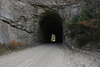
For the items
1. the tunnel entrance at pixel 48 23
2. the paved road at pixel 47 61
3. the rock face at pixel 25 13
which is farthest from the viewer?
the tunnel entrance at pixel 48 23

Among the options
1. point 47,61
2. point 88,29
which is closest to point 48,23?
point 88,29

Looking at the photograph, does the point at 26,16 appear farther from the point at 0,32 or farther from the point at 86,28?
the point at 86,28

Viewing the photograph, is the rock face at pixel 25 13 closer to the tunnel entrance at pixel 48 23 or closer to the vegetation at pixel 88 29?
the tunnel entrance at pixel 48 23

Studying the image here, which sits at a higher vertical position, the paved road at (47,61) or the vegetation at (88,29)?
the vegetation at (88,29)

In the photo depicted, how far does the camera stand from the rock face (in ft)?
22.5

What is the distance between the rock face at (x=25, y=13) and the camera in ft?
22.5

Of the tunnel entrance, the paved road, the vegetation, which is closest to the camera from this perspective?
the paved road

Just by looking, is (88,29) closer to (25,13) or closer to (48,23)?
(25,13)

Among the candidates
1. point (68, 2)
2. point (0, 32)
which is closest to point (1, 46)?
point (0, 32)

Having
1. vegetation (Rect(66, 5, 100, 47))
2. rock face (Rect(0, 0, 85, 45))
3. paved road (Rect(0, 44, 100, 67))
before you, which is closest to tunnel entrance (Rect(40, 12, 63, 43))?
rock face (Rect(0, 0, 85, 45))

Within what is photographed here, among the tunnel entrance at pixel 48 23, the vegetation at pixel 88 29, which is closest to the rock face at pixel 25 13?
the tunnel entrance at pixel 48 23

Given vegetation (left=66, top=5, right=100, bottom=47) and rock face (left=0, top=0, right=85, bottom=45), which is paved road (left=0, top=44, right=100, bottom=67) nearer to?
vegetation (left=66, top=5, right=100, bottom=47)

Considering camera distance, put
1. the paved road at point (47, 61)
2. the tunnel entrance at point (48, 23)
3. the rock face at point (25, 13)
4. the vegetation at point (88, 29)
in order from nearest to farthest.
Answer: the paved road at point (47, 61) < the vegetation at point (88, 29) < the rock face at point (25, 13) < the tunnel entrance at point (48, 23)

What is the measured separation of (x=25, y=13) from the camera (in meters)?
9.66
